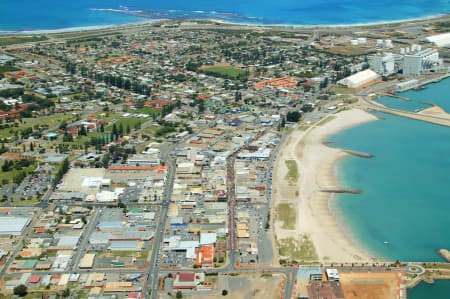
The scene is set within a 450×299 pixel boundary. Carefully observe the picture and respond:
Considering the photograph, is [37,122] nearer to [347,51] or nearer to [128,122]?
[128,122]

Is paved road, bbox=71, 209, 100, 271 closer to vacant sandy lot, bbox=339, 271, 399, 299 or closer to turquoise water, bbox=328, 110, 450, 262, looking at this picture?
vacant sandy lot, bbox=339, 271, 399, 299

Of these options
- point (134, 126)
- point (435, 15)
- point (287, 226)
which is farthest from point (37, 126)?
point (435, 15)

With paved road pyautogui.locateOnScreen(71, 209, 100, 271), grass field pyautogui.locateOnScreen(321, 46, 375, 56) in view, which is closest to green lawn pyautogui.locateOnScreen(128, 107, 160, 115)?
paved road pyautogui.locateOnScreen(71, 209, 100, 271)

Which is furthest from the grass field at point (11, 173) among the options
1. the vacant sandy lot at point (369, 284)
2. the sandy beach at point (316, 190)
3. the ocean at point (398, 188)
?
the vacant sandy lot at point (369, 284)

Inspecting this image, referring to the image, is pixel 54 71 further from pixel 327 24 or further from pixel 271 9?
pixel 271 9

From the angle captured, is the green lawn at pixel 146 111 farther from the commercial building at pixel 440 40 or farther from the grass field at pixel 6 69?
the commercial building at pixel 440 40

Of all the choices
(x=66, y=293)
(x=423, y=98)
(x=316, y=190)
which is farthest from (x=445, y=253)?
(x=423, y=98)
